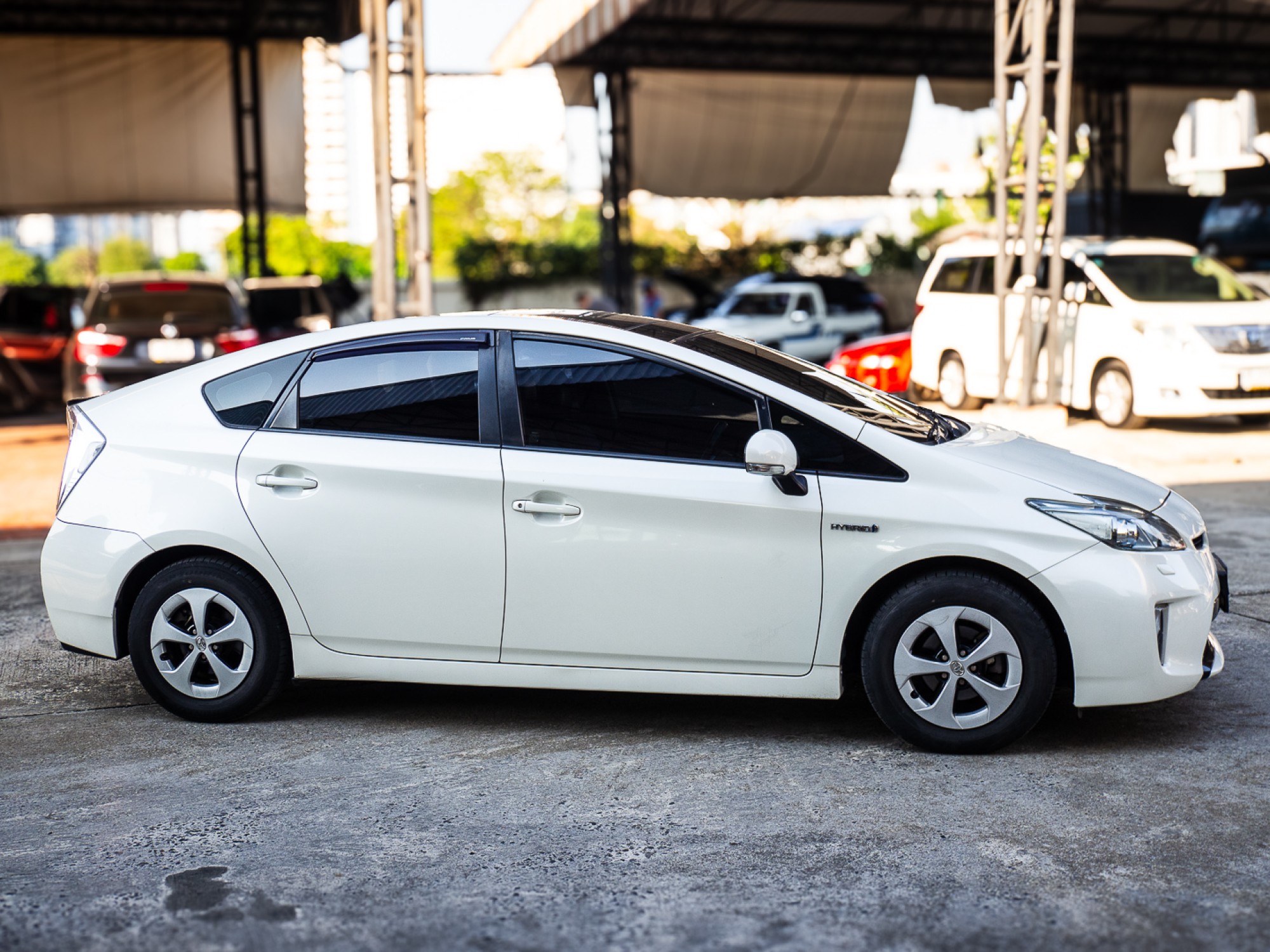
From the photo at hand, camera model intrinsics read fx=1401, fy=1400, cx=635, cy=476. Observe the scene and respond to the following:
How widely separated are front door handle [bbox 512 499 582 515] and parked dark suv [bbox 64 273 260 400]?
1020cm

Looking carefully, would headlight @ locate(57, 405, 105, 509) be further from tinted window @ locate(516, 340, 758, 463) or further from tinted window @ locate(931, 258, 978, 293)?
tinted window @ locate(931, 258, 978, 293)

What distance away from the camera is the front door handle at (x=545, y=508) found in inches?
183

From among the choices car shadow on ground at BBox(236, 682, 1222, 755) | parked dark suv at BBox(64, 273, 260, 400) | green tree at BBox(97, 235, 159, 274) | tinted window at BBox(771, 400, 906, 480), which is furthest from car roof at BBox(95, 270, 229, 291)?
green tree at BBox(97, 235, 159, 274)

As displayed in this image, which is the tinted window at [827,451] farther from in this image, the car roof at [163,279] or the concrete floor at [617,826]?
the car roof at [163,279]

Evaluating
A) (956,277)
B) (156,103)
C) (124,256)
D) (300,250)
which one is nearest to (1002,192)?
(956,277)

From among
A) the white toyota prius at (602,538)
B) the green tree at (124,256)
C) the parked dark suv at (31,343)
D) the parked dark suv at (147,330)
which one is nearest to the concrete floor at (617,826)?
the white toyota prius at (602,538)

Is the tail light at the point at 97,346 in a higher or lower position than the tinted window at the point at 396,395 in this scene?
higher

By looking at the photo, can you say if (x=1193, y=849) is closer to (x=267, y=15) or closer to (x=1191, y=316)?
(x=1191, y=316)

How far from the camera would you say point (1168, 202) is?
37.7 metres

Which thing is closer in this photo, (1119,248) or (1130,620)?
(1130,620)

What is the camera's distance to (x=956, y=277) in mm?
15984

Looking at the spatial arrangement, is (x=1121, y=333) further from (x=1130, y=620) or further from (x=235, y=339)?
(x=1130, y=620)

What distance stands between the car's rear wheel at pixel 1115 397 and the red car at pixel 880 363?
86.2 inches

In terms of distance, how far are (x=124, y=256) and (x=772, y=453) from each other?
139102mm
